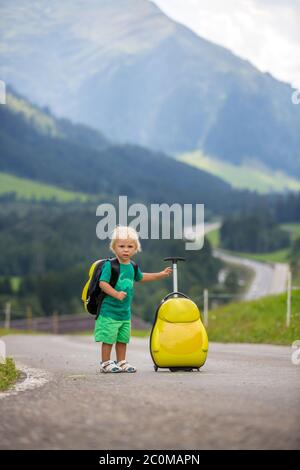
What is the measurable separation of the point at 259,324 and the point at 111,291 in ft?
57.6

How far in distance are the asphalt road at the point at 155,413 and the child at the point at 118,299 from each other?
141cm

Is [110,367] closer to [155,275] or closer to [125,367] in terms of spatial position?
Answer: [125,367]

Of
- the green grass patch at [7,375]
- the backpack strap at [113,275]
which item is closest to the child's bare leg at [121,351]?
the backpack strap at [113,275]

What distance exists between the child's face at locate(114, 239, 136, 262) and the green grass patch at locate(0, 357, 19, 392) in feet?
6.73

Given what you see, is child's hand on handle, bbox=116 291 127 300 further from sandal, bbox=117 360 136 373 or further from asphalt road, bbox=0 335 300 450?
asphalt road, bbox=0 335 300 450

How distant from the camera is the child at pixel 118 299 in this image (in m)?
12.2

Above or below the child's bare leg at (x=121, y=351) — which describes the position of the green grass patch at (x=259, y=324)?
above

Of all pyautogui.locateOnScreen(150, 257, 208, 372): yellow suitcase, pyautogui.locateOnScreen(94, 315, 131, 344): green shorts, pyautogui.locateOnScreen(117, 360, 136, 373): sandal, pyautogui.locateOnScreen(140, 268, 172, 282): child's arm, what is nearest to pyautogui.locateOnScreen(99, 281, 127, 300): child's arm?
pyautogui.locateOnScreen(94, 315, 131, 344): green shorts

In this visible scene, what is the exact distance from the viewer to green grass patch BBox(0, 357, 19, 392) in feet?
32.7

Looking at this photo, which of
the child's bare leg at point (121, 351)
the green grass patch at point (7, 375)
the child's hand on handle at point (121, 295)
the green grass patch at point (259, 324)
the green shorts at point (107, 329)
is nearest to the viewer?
the green grass patch at point (7, 375)

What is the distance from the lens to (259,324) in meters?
29.0

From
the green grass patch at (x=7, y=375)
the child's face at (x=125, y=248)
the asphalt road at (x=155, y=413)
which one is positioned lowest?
the asphalt road at (x=155, y=413)

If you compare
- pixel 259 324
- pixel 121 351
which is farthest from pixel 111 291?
pixel 259 324

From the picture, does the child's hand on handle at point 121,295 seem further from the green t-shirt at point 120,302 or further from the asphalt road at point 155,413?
the asphalt road at point 155,413
